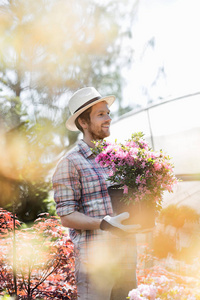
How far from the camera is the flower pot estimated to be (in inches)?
59.4

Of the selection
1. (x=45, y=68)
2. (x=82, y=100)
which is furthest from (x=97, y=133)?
(x=45, y=68)

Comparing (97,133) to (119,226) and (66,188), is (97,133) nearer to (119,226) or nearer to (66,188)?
(66,188)

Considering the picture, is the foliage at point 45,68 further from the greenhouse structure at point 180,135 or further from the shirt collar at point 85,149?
the shirt collar at point 85,149

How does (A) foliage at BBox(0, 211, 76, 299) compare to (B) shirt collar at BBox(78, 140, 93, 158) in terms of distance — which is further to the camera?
(A) foliage at BBox(0, 211, 76, 299)

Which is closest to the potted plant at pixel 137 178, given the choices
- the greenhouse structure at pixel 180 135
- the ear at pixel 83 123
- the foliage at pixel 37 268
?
the ear at pixel 83 123

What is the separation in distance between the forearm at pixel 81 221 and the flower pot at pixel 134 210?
4.8 inches

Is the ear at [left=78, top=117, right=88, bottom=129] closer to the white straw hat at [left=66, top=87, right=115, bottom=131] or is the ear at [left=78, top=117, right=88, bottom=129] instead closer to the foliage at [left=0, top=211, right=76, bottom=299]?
the white straw hat at [left=66, top=87, right=115, bottom=131]

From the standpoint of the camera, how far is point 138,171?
1.52 metres

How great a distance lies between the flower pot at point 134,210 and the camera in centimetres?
151

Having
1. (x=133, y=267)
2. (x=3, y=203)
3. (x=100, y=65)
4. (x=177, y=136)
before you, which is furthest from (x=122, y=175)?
(x=100, y=65)

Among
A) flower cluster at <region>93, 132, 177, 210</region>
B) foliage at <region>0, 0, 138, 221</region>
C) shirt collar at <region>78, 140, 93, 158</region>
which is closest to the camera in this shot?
flower cluster at <region>93, 132, 177, 210</region>

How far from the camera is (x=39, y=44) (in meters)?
7.14

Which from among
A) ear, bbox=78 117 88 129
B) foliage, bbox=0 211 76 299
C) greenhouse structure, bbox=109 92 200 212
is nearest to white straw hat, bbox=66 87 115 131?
ear, bbox=78 117 88 129

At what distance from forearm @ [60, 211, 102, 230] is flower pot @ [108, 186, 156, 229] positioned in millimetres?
123
